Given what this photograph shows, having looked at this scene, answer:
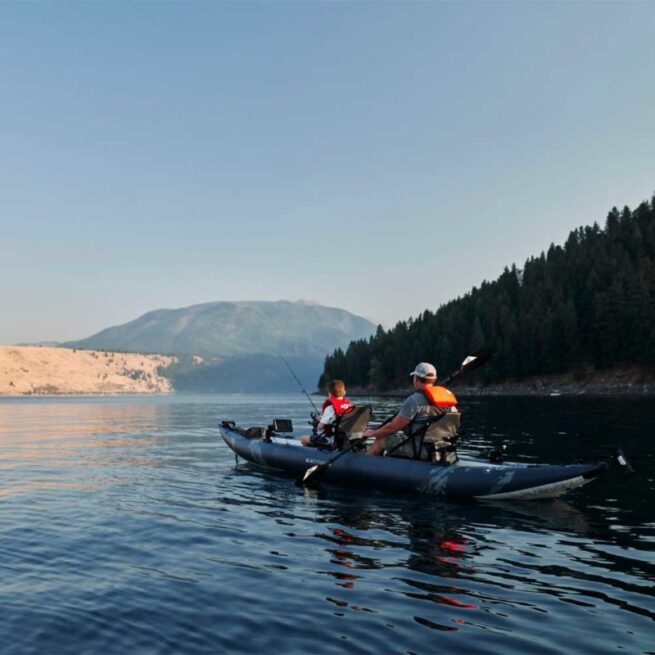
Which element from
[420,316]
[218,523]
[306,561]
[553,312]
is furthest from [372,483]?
[420,316]

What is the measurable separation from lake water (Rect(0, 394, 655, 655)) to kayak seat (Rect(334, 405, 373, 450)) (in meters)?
1.76

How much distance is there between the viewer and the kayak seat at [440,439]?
15.5 m

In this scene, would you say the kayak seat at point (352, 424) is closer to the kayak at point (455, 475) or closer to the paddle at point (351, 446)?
the paddle at point (351, 446)

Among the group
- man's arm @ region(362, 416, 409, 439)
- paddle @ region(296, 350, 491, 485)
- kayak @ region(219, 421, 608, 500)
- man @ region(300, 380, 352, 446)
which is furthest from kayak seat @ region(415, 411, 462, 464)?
man @ region(300, 380, 352, 446)

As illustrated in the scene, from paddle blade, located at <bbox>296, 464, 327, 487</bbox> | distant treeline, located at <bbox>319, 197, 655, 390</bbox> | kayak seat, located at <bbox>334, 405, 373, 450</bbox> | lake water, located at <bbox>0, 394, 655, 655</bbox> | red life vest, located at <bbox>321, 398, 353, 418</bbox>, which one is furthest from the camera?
distant treeline, located at <bbox>319, 197, 655, 390</bbox>

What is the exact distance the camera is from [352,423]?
18.4 meters

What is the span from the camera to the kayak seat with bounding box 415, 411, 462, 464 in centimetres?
1548

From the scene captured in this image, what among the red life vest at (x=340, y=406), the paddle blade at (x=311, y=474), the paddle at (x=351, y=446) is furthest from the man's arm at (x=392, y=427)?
the paddle blade at (x=311, y=474)

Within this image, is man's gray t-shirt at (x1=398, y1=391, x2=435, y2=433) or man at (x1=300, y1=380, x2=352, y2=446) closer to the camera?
man's gray t-shirt at (x1=398, y1=391, x2=435, y2=433)

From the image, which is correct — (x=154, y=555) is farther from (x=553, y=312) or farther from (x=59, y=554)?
(x=553, y=312)

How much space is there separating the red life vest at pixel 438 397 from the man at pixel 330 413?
11.5 feet

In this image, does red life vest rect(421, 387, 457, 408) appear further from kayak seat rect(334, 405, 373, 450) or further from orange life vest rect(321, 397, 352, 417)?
orange life vest rect(321, 397, 352, 417)

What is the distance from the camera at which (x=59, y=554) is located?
35.5 ft

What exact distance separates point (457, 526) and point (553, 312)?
111743mm
